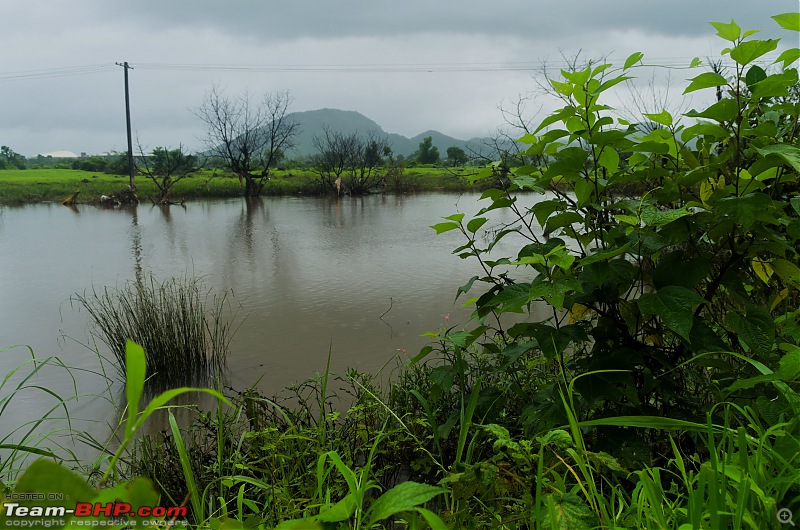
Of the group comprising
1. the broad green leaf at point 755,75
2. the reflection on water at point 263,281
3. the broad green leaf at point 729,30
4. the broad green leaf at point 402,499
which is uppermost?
the broad green leaf at point 729,30

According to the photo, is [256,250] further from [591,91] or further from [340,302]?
[591,91]

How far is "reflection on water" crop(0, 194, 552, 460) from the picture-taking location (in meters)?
3.28

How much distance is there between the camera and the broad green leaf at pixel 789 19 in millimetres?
988

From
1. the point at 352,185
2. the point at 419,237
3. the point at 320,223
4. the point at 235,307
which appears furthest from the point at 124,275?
the point at 352,185

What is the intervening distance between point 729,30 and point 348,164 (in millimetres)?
21601

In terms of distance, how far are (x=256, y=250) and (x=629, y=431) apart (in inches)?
271

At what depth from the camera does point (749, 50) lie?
1022 millimetres

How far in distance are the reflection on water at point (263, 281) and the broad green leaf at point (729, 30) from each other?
2.28 ft

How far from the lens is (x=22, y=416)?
264 centimetres

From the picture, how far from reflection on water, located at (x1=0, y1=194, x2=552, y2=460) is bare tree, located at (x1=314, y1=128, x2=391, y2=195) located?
8.99 m

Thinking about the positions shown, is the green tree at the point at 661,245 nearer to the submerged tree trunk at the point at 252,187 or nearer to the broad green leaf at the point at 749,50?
the broad green leaf at the point at 749,50

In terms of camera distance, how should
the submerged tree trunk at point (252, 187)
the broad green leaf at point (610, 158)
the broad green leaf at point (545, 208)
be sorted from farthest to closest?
the submerged tree trunk at point (252, 187) < the broad green leaf at point (545, 208) < the broad green leaf at point (610, 158)

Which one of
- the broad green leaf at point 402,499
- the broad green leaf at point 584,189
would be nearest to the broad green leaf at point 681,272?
the broad green leaf at point 584,189

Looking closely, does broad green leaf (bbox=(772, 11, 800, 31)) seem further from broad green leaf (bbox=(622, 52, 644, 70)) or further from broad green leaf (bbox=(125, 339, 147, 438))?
broad green leaf (bbox=(125, 339, 147, 438))
